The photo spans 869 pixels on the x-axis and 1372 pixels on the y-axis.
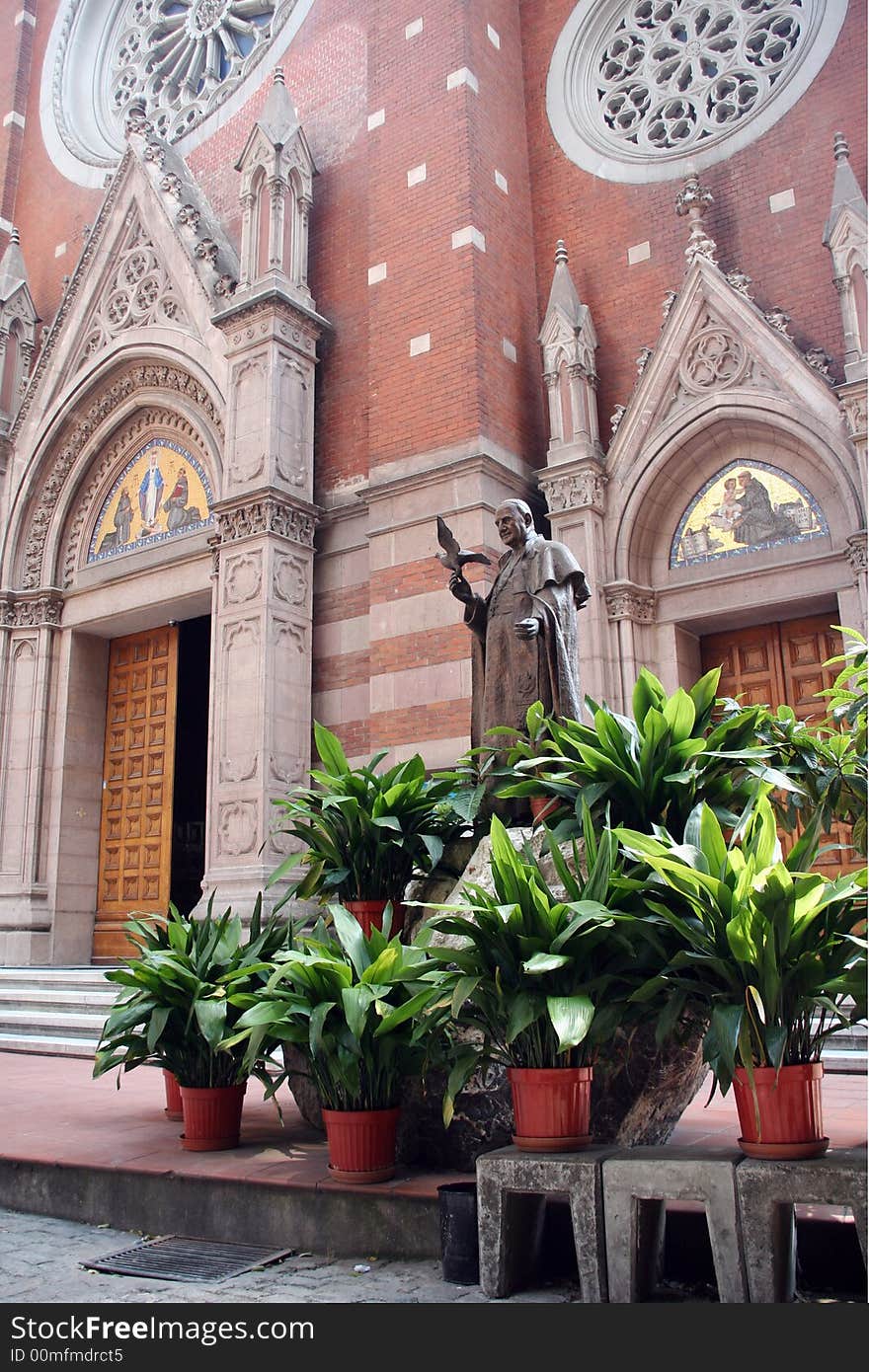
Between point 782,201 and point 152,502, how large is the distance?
8.15 m

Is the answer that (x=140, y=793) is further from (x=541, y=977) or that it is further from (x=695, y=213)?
(x=541, y=977)

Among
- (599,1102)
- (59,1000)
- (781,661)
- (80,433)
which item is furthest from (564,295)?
(599,1102)

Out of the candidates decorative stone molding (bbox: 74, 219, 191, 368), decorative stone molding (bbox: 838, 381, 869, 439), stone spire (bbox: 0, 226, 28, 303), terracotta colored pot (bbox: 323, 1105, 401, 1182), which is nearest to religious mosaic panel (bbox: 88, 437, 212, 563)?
decorative stone molding (bbox: 74, 219, 191, 368)

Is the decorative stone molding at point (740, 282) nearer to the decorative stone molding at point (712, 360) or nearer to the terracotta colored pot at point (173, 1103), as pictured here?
the decorative stone molding at point (712, 360)

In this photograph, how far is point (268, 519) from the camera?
11.7m

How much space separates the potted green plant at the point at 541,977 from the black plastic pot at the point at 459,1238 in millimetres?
261

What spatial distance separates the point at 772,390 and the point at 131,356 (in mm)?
8118

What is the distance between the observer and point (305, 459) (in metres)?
12.3

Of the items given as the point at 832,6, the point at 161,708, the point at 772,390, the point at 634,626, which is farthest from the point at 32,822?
the point at 832,6

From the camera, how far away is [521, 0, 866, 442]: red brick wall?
1064 centimetres

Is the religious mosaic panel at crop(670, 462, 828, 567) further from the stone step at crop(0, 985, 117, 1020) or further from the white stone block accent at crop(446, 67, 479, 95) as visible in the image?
the stone step at crop(0, 985, 117, 1020)

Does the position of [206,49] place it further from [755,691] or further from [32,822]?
[755,691]

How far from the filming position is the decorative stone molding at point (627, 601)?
1084cm

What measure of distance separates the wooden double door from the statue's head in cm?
485
